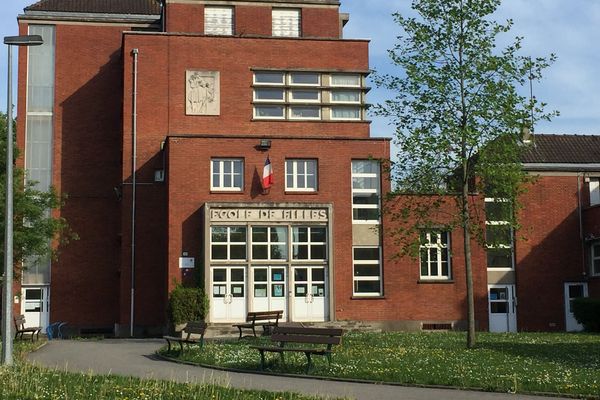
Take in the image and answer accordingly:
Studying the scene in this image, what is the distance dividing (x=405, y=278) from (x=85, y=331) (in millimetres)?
15528

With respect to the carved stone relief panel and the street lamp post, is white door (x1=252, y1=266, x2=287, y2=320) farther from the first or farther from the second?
the street lamp post

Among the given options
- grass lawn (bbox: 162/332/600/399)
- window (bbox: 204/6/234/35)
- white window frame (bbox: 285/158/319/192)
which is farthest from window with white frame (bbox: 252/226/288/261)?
window (bbox: 204/6/234/35)

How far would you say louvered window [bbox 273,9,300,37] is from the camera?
4209 centimetres

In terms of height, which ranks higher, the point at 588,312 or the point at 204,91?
the point at 204,91

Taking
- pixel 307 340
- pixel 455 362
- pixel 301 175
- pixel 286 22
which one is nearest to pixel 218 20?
pixel 286 22

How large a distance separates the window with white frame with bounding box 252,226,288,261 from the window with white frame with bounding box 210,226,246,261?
470mm

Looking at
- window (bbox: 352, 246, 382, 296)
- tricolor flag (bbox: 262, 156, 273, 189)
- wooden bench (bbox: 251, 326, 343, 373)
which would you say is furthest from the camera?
window (bbox: 352, 246, 382, 296)

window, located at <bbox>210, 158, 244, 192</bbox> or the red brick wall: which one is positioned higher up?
window, located at <bbox>210, 158, 244, 192</bbox>

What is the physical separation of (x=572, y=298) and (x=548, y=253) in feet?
7.52

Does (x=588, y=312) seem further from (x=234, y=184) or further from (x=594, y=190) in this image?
(x=234, y=184)

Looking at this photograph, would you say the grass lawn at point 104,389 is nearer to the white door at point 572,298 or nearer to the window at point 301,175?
the window at point 301,175

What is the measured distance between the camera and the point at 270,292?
34.2 meters

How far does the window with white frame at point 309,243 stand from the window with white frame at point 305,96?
665 centimetres

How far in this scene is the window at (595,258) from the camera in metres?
39.7
